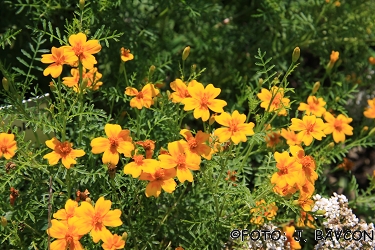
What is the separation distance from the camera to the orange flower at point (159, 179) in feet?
4.62

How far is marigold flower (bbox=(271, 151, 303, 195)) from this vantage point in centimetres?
144

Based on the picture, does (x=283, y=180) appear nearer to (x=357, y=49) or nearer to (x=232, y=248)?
(x=232, y=248)

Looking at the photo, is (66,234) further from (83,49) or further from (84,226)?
(83,49)

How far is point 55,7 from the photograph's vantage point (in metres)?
2.00

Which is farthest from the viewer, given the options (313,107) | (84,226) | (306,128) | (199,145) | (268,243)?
(313,107)

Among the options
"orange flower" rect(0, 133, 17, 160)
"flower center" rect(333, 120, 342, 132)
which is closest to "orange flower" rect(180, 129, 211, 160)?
"orange flower" rect(0, 133, 17, 160)

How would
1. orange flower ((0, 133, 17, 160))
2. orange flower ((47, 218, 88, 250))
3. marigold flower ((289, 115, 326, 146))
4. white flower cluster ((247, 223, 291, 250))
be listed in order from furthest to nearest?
white flower cluster ((247, 223, 291, 250)), marigold flower ((289, 115, 326, 146)), orange flower ((0, 133, 17, 160)), orange flower ((47, 218, 88, 250))

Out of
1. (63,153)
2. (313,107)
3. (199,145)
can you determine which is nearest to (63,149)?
(63,153)

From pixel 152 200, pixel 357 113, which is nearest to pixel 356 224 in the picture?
pixel 152 200

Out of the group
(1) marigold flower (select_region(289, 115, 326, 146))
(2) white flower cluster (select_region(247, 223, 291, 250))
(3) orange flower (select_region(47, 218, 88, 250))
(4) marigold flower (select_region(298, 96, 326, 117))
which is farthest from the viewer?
(4) marigold flower (select_region(298, 96, 326, 117))

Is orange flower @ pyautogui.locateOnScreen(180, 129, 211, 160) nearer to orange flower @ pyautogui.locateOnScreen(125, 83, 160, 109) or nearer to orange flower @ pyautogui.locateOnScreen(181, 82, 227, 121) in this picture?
orange flower @ pyautogui.locateOnScreen(181, 82, 227, 121)

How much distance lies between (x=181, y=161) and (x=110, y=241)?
0.27m

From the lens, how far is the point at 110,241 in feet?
4.50

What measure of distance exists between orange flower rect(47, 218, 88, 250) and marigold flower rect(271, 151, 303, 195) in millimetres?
524
